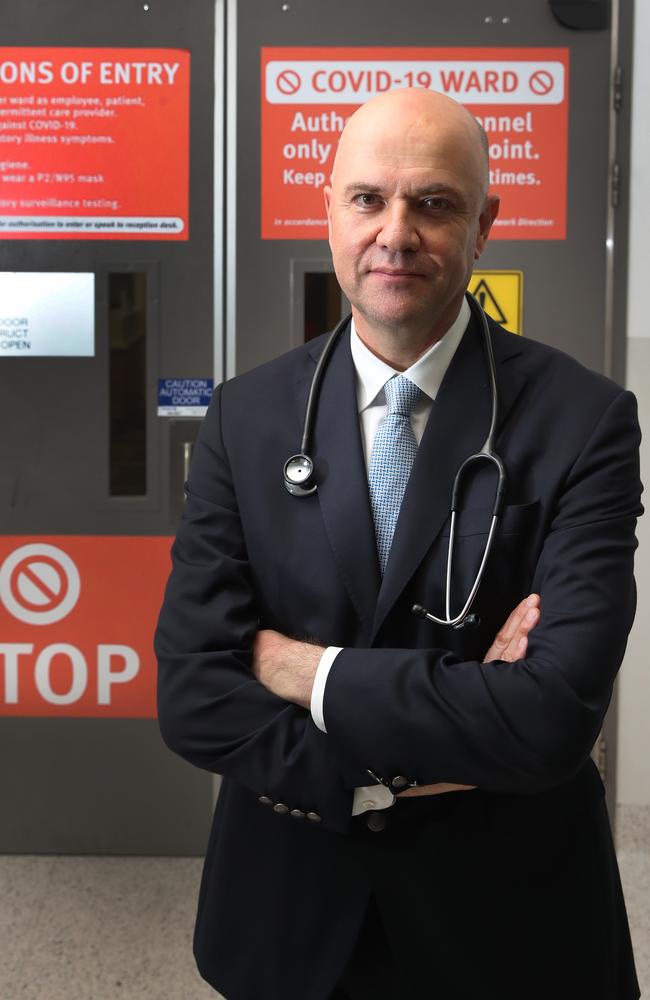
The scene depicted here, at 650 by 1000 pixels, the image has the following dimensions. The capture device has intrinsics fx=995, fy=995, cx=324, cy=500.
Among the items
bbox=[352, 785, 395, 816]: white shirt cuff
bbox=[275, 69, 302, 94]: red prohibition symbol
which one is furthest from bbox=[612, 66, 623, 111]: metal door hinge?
bbox=[352, 785, 395, 816]: white shirt cuff

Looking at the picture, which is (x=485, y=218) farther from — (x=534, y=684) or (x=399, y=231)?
(x=534, y=684)

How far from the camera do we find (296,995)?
122cm

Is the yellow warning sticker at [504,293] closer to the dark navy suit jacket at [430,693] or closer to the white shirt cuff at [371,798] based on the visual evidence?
the dark navy suit jacket at [430,693]

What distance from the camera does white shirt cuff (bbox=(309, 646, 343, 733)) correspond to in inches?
44.3

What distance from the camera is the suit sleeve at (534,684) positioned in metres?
1.07

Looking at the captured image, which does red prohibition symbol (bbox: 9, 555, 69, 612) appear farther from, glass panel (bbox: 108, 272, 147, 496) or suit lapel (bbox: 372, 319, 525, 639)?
suit lapel (bbox: 372, 319, 525, 639)

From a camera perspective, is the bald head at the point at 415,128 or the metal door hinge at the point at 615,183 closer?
the bald head at the point at 415,128

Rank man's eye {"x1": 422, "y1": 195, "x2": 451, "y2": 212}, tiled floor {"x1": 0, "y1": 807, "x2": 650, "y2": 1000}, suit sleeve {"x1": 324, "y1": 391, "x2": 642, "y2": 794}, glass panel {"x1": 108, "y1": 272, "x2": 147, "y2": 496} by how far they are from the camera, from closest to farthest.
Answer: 1. suit sleeve {"x1": 324, "y1": 391, "x2": 642, "y2": 794}
2. man's eye {"x1": 422, "y1": 195, "x2": 451, "y2": 212}
3. tiled floor {"x1": 0, "y1": 807, "x2": 650, "y2": 1000}
4. glass panel {"x1": 108, "y1": 272, "x2": 147, "y2": 496}

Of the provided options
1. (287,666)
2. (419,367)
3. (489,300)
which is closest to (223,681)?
(287,666)

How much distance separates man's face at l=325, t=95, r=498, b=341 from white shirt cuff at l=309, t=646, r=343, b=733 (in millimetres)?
405

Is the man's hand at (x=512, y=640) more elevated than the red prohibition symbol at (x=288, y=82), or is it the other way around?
the red prohibition symbol at (x=288, y=82)

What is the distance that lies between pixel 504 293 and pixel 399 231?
57.4 inches

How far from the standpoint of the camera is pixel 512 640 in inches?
45.1

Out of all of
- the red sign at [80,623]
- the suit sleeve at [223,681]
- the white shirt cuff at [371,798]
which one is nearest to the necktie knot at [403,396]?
the suit sleeve at [223,681]
